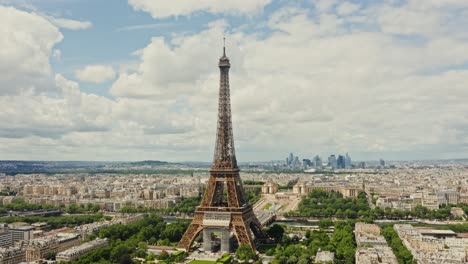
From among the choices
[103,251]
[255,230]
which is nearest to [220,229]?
[255,230]

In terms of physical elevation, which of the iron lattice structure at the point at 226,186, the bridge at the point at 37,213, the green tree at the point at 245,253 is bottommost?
the green tree at the point at 245,253

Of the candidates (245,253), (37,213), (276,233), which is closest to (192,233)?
(245,253)

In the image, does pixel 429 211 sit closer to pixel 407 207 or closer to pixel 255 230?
pixel 407 207

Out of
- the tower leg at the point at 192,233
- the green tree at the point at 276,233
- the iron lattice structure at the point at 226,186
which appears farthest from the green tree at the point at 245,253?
the green tree at the point at 276,233

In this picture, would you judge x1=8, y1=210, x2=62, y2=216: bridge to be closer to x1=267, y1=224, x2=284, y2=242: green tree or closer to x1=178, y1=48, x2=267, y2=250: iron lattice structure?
x1=178, y1=48, x2=267, y2=250: iron lattice structure

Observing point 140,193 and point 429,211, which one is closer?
point 429,211

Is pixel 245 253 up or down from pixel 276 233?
down

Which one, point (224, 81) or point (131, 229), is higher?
point (224, 81)

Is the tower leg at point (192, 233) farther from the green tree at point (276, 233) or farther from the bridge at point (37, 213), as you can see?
the bridge at point (37, 213)

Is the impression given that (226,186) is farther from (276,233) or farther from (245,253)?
(276,233)
